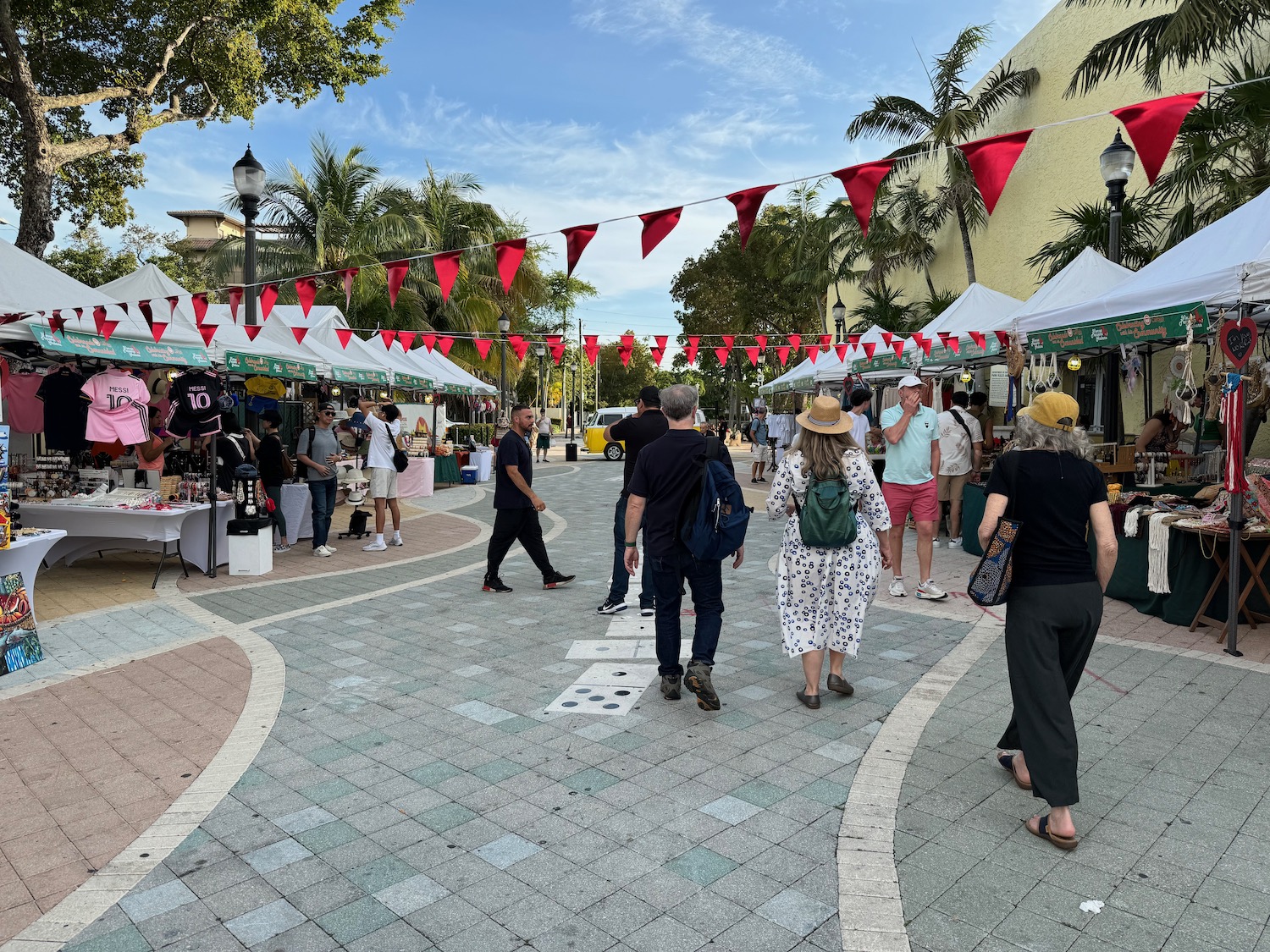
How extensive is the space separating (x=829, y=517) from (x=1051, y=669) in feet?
4.60

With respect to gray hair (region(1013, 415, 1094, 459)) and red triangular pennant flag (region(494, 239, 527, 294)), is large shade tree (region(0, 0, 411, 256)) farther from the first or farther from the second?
gray hair (region(1013, 415, 1094, 459))

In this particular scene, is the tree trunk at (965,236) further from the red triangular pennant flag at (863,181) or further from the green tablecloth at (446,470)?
the red triangular pennant flag at (863,181)

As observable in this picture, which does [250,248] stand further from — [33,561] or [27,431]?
[33,561]

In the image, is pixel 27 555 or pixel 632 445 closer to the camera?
pixel 27 555

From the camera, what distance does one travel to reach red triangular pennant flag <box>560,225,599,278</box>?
7387 mm

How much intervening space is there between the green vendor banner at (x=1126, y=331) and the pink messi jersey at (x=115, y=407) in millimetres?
9319

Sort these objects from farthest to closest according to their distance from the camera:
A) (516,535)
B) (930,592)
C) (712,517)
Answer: (516,535) → (930,592) → (712,517)

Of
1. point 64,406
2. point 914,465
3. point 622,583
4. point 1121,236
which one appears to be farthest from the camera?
point 1121,236

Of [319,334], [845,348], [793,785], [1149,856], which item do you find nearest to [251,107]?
[319,334]

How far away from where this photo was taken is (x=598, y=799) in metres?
3.52

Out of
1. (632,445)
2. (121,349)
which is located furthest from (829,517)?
(121,349)

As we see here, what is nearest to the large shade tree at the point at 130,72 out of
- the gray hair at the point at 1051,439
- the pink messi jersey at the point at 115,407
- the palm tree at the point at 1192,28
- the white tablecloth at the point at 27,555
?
the pink messi jersey at the point at 115,407

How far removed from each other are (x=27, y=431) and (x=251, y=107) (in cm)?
1028

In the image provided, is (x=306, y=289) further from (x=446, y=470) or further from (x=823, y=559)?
(x=446, y=470)
